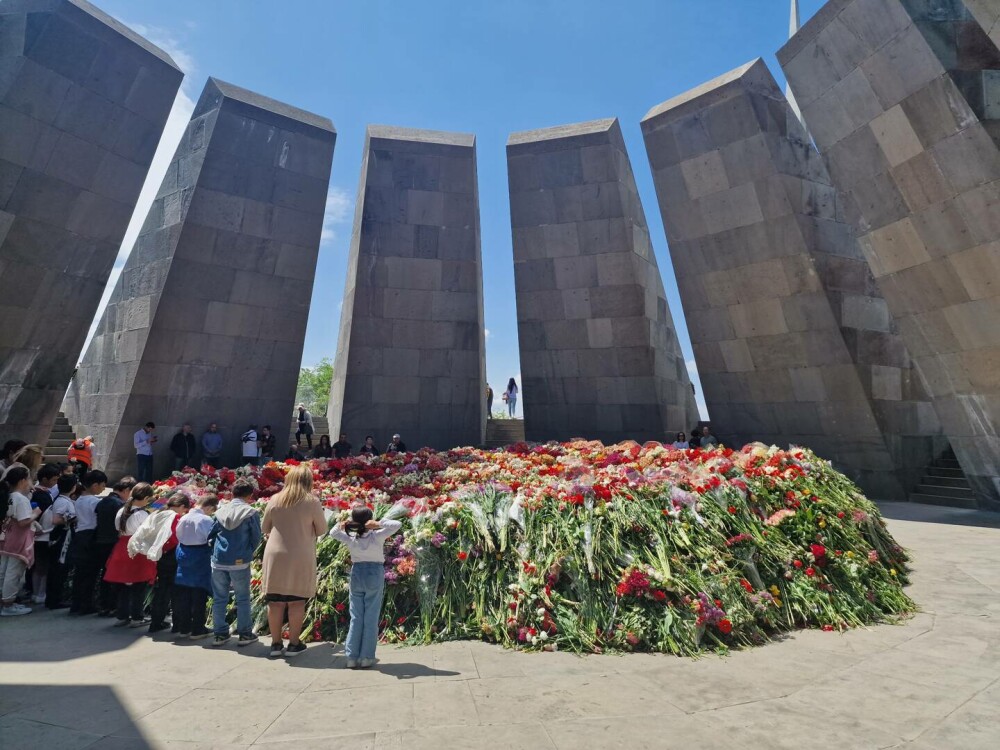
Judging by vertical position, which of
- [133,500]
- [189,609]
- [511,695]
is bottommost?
[511,695]

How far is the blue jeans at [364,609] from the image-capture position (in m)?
5.09

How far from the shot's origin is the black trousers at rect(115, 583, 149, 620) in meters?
6.52

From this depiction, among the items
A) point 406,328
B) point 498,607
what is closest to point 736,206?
point 406,328

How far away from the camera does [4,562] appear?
682cm

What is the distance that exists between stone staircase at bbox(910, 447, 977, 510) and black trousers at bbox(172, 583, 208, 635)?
1514cm

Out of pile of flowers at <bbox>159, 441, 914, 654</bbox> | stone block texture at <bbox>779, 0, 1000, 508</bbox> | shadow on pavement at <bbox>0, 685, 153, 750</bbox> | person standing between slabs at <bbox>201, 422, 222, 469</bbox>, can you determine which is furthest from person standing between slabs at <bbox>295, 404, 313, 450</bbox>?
stone block texture at <bbox>779, 0, 1000, 508</bbox>

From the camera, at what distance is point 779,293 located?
51.6ft

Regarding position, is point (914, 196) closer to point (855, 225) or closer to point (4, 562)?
point (855, 225)

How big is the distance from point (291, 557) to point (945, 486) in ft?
51.2

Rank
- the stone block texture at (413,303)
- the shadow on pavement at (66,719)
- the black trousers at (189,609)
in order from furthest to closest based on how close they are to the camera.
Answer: the stone block texture at (413,303) < the black trousers at (189,609) < the shadow on pavement at (66,719)

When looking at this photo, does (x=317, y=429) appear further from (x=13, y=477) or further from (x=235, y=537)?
(x=235, y=537)

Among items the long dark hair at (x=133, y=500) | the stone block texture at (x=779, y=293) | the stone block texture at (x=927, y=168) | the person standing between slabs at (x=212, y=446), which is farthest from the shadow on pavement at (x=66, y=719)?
the stone block texture at (x=779, y=293)

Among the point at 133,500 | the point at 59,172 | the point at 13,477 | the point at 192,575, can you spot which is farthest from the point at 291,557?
the point at 59,172

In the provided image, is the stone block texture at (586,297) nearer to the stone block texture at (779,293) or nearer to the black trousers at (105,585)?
the stone block texture at (779,293)
